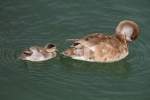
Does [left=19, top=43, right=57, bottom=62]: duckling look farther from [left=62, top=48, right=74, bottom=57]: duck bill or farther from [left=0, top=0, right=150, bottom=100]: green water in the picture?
[left=62, top=48, right=74, bottom=57]: duck bill

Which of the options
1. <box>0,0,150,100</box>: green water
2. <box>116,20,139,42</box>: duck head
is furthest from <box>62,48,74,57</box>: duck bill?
<box>116,20,139,42</box>: duck head

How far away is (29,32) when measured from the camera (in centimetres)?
939

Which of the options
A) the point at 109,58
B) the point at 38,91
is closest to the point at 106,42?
the point at 109,58

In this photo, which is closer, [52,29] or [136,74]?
[136,74]

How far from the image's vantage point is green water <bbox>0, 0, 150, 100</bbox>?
26.5 feet

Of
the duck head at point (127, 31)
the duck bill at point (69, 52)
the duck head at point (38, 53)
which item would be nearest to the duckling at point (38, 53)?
the duck head at point (38, 53)

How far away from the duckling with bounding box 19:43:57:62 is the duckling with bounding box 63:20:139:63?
0.76ft

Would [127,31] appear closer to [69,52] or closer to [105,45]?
[105,45]

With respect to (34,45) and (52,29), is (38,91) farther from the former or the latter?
(52,29)

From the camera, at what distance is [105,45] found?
877 centimetres

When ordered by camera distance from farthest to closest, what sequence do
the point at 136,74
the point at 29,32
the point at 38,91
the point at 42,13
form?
1. the point at 42,13
2. the point at 29,32
3. the point at 136,74
4. the point at 38,91

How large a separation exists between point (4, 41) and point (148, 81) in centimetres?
247

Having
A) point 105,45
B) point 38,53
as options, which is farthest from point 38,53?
point 105,45

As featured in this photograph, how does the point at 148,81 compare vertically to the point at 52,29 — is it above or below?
below
